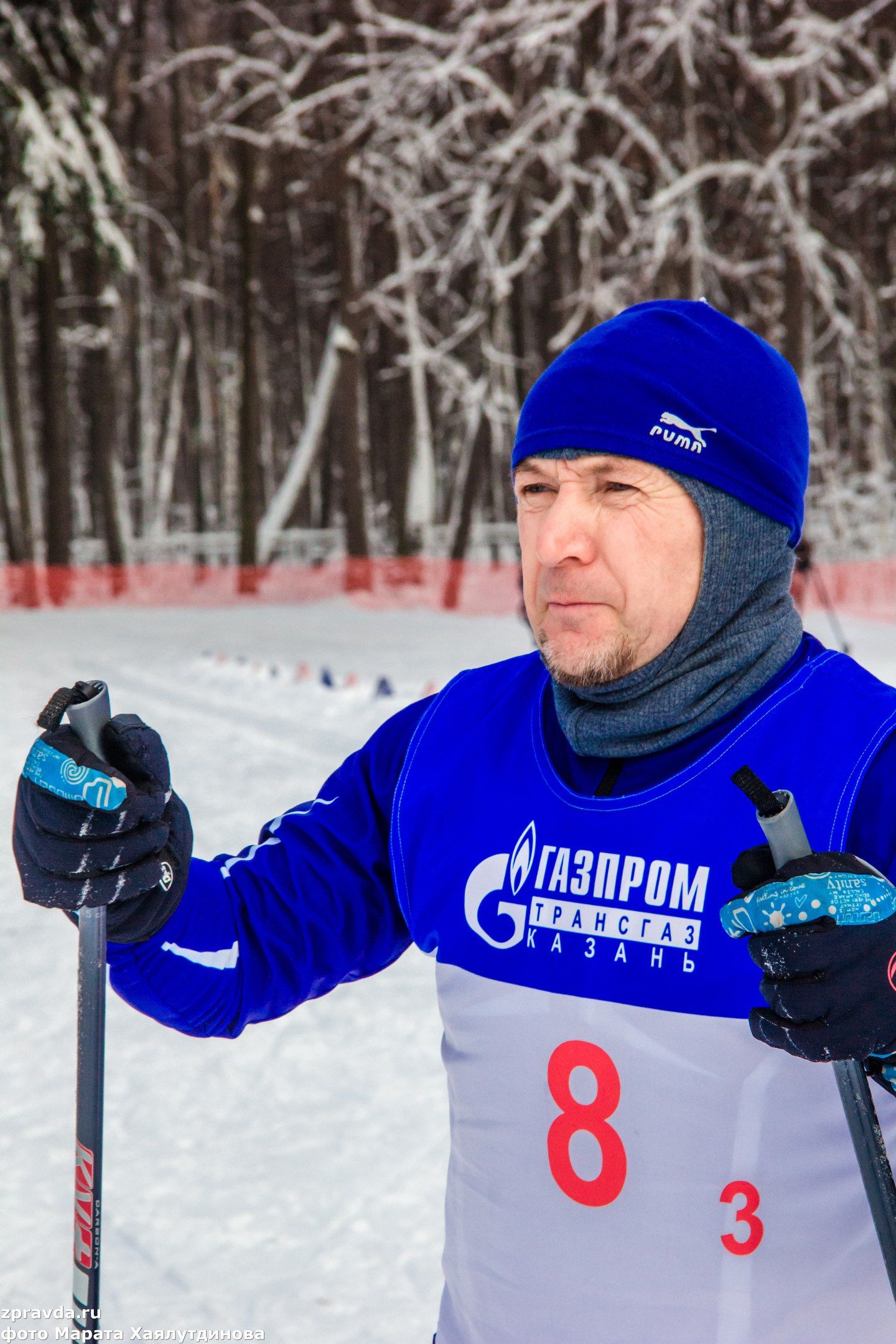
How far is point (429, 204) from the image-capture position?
2286cm

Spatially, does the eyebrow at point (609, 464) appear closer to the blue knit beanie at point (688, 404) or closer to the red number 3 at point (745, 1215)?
the blue knit beanie at point (688, 404)

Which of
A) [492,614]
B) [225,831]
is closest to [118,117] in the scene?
[492,614]

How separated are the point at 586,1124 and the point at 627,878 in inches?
12.2

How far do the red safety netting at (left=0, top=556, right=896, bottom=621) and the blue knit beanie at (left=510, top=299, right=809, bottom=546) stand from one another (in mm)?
16881

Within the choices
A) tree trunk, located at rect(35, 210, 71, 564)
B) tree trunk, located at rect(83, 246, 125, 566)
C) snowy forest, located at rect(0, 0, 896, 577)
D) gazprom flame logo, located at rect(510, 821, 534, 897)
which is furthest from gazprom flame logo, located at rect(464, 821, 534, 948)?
tree trunk, located at rect(83, 246, 125, 566)

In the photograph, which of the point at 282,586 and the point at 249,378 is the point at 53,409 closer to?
the point at 249,378

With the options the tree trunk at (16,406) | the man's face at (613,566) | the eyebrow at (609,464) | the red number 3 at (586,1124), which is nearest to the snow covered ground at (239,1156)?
the red number 3 at (586,1124)

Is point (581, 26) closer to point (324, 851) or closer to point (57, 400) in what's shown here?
point (57, 400)

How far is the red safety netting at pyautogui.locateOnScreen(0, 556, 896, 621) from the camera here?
63.5 feet

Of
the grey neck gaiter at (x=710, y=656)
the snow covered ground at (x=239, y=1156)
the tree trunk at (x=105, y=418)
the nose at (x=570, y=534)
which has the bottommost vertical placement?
the tree trunk at (x=105, y=418)

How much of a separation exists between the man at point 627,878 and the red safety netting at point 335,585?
55.4 feet

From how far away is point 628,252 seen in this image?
2025 cm

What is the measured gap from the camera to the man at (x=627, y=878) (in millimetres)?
1579

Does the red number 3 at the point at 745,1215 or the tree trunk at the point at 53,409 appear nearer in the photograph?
the red number 3 at the point at 745,1215
